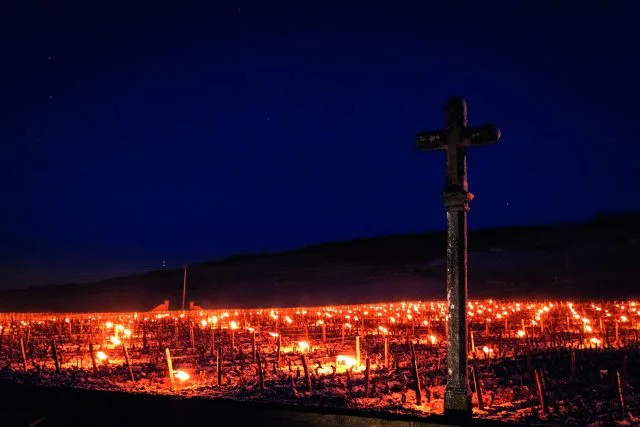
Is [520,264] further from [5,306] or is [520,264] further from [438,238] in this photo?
[5,306]

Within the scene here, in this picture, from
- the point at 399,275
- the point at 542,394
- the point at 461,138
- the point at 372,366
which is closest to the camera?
the point at 461,138

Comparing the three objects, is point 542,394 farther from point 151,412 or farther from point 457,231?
point 151,412

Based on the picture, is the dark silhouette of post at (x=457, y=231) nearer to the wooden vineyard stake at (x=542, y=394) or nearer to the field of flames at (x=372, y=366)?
the field of flames at (x=372, y=366)

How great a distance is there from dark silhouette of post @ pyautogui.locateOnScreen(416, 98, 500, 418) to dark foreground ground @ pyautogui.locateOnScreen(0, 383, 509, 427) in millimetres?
1370

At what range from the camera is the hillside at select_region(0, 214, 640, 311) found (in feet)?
177

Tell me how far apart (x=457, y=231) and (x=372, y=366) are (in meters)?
9.86

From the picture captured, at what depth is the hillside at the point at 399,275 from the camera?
177ft

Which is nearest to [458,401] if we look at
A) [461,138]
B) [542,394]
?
[461,138]

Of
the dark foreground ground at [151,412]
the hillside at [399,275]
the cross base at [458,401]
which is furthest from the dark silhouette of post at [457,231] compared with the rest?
the hillside at [399,275]

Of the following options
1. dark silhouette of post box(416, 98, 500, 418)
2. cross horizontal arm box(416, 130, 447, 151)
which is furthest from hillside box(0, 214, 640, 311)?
cross horizontal arm box(416, 130, 447, 151)

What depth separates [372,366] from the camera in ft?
56.7

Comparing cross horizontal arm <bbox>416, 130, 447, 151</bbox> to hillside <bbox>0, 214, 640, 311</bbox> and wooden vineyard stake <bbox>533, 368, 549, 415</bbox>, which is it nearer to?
wooden vineyard stake <bbox>533, 368, 549, 415</bbox>

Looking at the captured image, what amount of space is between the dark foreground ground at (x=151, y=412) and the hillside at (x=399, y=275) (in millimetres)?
43908

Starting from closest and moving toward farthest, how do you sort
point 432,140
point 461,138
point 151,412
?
point 151,412
point 461,138
point 432,140
